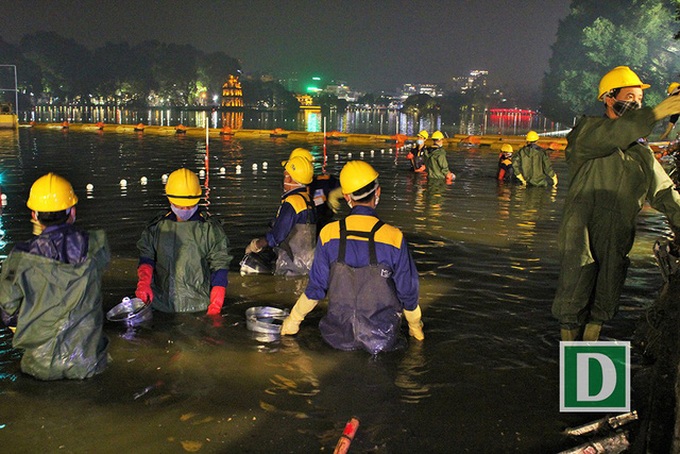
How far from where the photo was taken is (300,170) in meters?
8.45

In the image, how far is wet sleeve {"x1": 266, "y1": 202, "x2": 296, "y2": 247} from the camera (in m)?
8.33

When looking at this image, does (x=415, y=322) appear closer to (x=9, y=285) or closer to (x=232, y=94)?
(x=9, y=285)

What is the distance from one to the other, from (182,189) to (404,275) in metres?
2.38

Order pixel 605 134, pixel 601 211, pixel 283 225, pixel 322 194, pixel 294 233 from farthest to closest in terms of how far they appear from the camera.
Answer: pixel 322 194 → pixel 294 233 → pixel 283 225 → pixel 601 211 → pixel 605 134

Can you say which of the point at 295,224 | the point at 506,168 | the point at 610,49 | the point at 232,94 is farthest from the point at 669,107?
the point at 232,94

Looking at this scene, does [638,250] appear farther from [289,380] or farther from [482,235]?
[289,380]

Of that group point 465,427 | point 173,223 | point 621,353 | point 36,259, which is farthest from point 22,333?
point 621,353

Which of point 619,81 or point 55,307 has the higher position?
point 619,81

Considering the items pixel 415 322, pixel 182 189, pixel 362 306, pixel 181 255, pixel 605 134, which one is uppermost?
pixel 605 134

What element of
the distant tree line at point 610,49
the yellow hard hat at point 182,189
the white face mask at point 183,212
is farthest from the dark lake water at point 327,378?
the distant tree line at point 610,49

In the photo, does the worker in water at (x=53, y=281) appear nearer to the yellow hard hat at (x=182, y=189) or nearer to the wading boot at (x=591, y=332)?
the yellow hard hat at (x=182, y=189)

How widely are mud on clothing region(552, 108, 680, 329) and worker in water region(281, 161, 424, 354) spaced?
4.32ft

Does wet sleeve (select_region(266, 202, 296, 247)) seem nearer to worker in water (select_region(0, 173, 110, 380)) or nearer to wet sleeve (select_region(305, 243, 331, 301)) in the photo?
wet sleeve (select_region(305, 243, 331, 301))

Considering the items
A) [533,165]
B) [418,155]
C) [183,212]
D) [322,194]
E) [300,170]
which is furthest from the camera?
[418,155]
